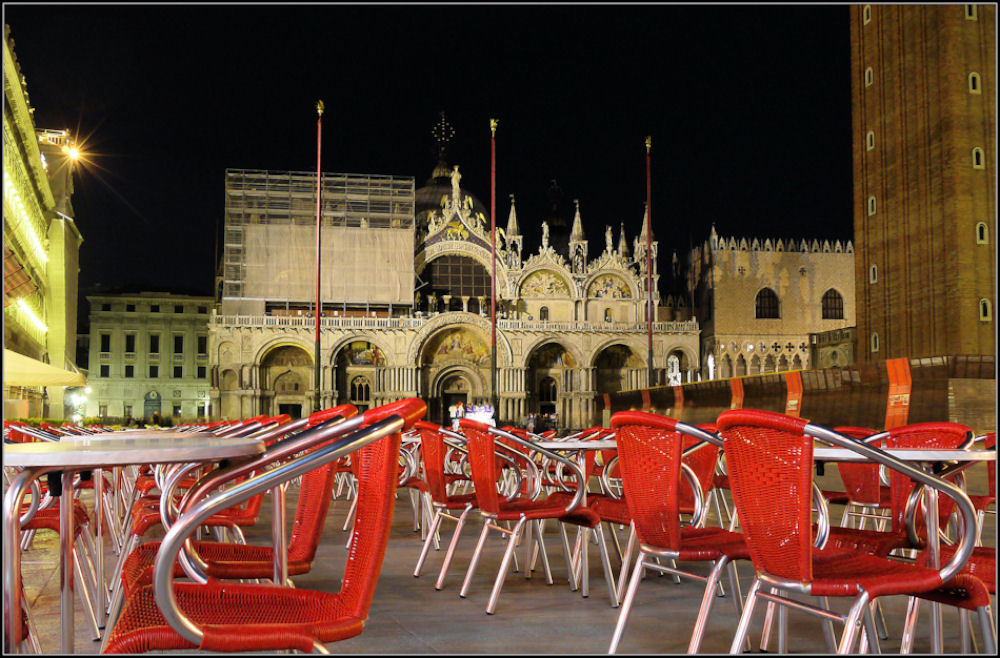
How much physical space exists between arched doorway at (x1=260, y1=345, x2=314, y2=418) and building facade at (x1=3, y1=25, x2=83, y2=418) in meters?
7.14

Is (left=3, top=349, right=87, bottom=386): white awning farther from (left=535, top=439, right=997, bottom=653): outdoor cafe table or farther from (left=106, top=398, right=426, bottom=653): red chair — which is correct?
(left=535, top=439, right=997, bottom=653): outdoor cafe table

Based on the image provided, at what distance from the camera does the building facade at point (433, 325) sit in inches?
1345

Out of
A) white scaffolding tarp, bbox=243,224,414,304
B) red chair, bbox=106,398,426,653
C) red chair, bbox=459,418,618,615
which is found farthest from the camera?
white scaffolding tarp, bbox=243,224,414,304

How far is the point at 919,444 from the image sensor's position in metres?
3.72

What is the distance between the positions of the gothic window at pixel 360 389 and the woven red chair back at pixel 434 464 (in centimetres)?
3175

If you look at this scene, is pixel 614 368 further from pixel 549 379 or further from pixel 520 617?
pixel 520 617

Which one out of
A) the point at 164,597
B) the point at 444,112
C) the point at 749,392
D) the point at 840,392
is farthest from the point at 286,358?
the point at 164,597

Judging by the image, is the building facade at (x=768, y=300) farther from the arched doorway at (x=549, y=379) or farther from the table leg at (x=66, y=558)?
the table leg at (x=66, y=558)

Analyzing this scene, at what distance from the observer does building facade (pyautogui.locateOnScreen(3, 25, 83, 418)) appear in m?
20.1

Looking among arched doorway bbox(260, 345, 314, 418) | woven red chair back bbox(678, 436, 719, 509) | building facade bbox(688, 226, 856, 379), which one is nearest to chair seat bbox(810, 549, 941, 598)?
woven red chair back bbox(678, 436, 719, 509)

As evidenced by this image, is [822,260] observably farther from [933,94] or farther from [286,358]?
[286,358]

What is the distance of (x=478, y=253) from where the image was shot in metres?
37.4

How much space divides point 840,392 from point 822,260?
27729mm

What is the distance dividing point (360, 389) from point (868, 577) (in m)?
34.7
